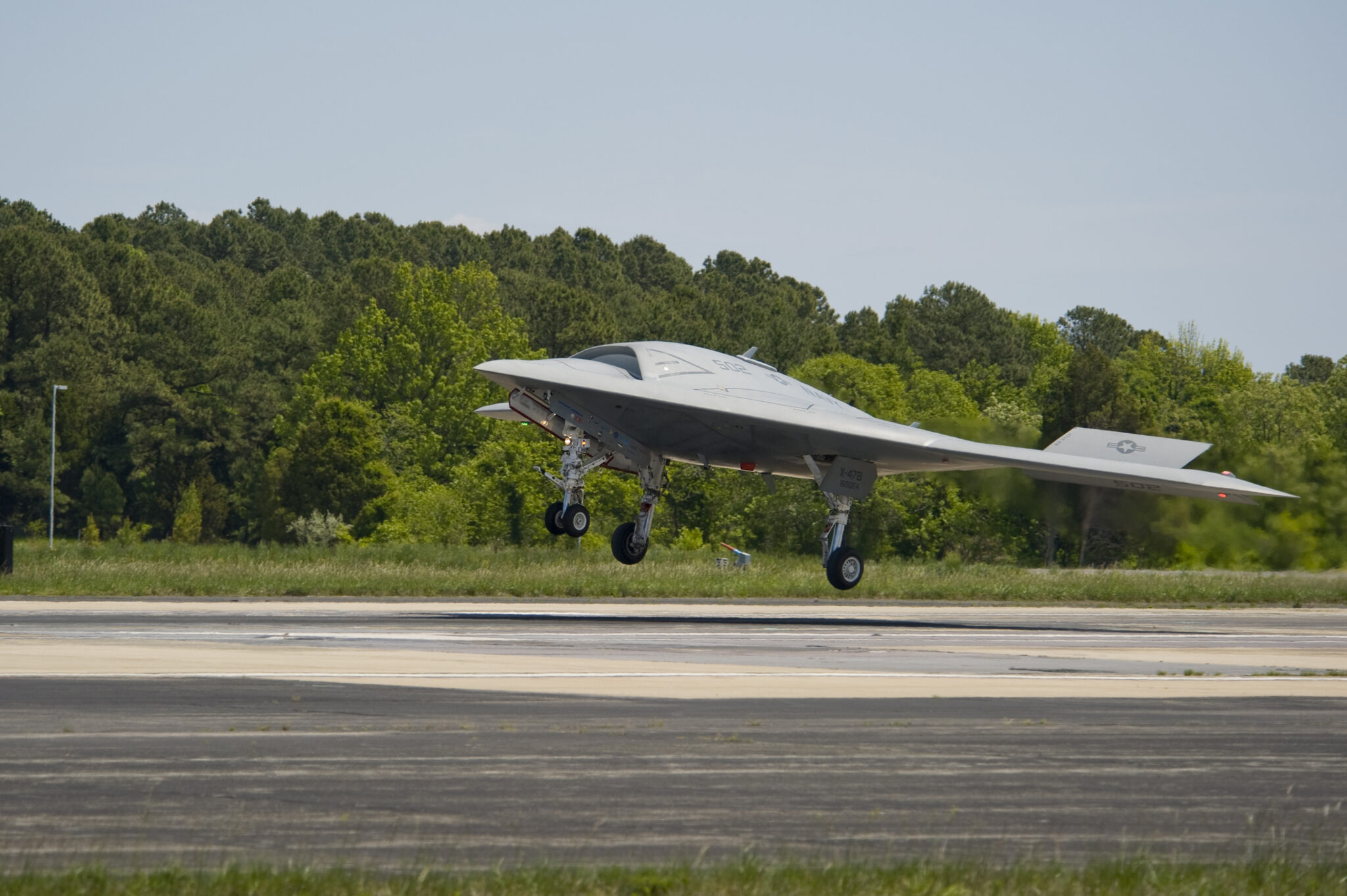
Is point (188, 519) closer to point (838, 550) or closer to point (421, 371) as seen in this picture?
point (421, 371)

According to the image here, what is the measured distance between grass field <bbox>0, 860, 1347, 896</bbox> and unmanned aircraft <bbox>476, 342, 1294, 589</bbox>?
2113 cm

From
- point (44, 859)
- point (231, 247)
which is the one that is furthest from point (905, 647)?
point (231, 247)

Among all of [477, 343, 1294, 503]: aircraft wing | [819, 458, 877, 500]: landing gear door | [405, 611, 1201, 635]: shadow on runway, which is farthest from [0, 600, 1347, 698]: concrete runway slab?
[477, 343, 1294, 503]: aircraft wing

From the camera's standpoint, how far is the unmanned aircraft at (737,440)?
97.9ft

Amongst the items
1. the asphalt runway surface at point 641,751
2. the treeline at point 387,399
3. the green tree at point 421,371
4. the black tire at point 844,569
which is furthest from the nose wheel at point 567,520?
the green tree at point 421,371

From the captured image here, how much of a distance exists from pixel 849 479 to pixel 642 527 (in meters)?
5.14

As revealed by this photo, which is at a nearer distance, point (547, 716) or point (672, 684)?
point (547, 716)

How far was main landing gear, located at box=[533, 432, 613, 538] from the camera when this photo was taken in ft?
96.6

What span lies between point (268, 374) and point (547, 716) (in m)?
102

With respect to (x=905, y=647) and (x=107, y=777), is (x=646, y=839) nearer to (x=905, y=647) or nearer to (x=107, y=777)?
(x=107, y=777)

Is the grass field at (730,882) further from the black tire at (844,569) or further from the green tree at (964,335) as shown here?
the green tree at (964,335)

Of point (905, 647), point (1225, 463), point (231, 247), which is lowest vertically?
point (905, 647)

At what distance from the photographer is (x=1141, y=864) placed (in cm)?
782

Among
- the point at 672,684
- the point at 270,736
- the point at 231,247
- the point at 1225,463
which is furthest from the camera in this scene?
the point at 231,247
